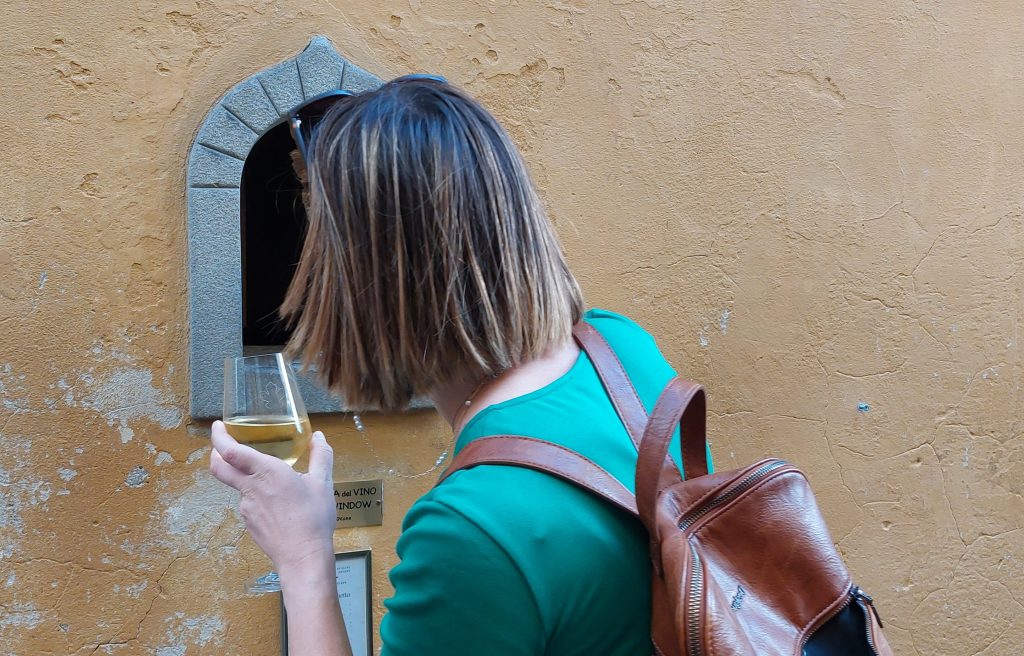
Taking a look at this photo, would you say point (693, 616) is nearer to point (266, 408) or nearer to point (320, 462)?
point (320, 462)

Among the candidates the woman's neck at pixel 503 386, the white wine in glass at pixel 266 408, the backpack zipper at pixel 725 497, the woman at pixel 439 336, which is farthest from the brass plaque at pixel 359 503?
the backpack zipper at pixel 725 497

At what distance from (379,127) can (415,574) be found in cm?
67

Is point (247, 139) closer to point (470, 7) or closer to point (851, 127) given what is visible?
point (470, 7)

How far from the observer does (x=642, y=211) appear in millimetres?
2939

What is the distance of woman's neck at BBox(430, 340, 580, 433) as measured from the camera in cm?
126

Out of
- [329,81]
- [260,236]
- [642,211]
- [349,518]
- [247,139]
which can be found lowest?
[349,518]

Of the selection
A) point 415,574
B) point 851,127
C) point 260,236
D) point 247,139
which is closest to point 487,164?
point 415,574

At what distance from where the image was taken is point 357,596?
8.63 ft

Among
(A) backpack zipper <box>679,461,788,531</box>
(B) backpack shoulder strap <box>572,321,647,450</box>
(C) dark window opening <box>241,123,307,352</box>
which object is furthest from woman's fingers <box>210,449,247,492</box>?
(C) dark window opening <box>241,123,307,352</box>

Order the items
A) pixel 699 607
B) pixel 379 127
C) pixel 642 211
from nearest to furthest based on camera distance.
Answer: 1. pixel 699 607
2. pixel 379 127
3. pixel 642 211

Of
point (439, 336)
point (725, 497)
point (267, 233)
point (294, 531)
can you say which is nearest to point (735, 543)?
point (725, 497)

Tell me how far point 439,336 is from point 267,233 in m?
2.12

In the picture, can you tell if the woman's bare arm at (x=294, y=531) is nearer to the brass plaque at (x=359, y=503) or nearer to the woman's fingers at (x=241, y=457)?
the woman's fingers at (x=241, y=457)

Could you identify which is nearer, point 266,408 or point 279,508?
point 279,508
